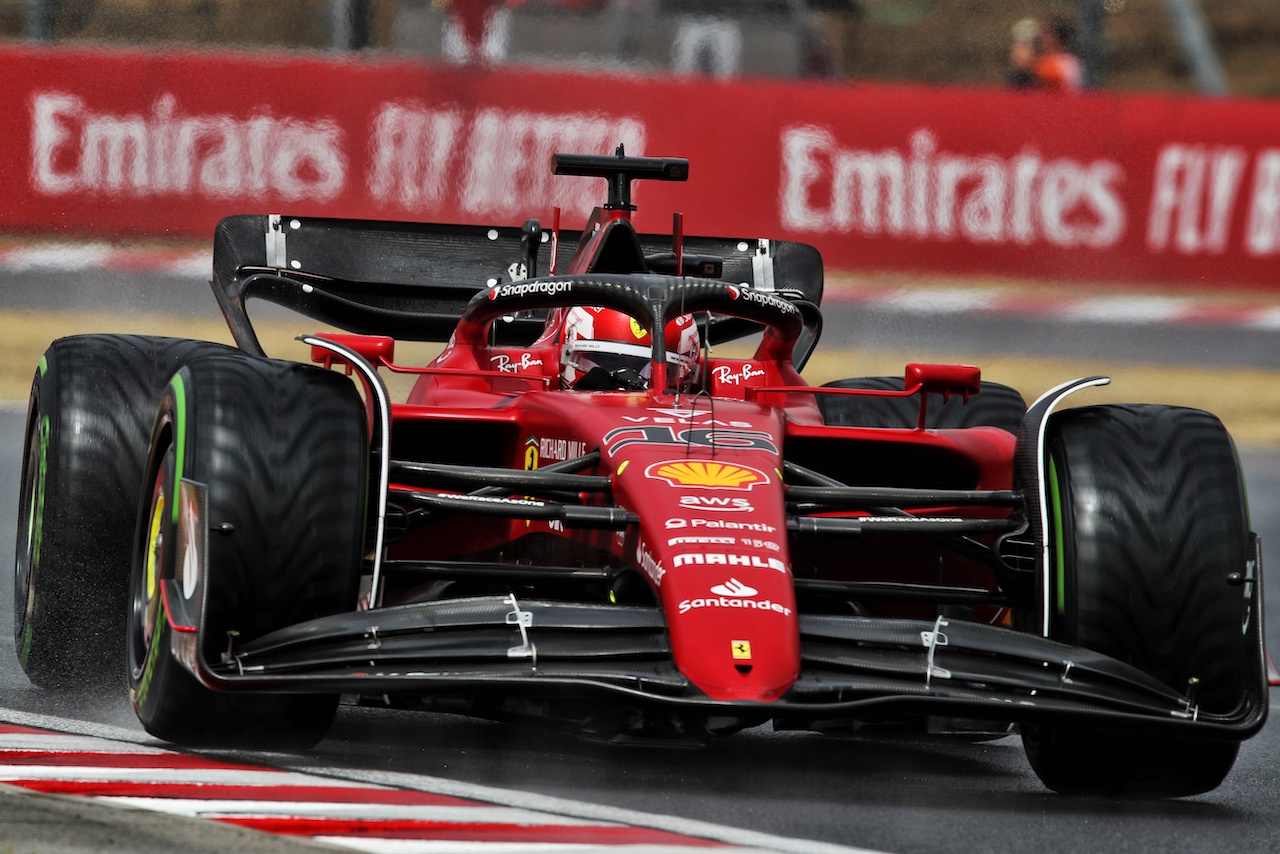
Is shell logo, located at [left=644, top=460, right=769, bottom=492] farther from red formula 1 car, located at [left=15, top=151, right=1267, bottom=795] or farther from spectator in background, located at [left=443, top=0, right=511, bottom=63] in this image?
spectator in background, located at [left=443, top=0, right=511, bottom=63]

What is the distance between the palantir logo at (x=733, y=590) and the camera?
12.5 feet

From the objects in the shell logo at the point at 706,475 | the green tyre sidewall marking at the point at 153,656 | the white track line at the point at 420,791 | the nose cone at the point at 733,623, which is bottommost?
the white track line at the point at 420,791

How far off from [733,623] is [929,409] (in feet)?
10.5

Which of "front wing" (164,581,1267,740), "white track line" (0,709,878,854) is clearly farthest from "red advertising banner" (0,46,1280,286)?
"front wing" (164,581,1267,740)

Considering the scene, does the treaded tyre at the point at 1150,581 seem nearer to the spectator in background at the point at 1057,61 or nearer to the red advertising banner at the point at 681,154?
the red advertising banner at the point at 681,154

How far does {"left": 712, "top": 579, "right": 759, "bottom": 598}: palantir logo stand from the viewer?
3.81 m

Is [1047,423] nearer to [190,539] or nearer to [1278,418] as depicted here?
[190,539]

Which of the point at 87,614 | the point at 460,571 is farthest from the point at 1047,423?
the point at 87,614

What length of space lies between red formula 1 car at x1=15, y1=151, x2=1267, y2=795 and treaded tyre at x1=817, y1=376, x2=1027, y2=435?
1.19 m

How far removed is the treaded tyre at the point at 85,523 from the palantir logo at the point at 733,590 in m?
1.72

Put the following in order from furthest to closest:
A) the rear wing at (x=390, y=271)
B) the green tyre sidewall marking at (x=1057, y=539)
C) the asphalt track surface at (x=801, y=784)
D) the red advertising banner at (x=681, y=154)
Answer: the red advertising banner at (x=681, y=154)
the rear wing at (x=390, y=271)
the green tyre sidewall marking at (x=1057, y=539)
the asphalt track surface at (x=801, y=784)

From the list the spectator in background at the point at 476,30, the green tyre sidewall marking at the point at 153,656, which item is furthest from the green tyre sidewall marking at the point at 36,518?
the spectator in background at the point at 476,30

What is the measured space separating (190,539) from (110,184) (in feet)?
26.3

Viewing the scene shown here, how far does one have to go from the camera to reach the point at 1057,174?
12.2m
